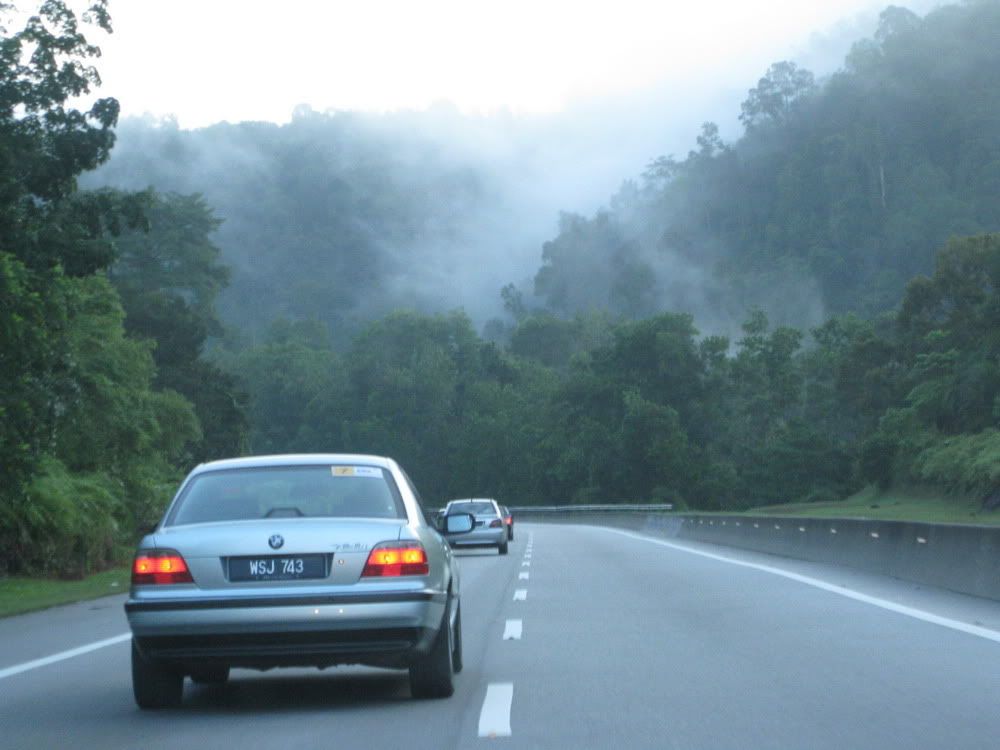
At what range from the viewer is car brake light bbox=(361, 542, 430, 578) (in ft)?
28.9

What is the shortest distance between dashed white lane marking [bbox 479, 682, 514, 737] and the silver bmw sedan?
1.39ft

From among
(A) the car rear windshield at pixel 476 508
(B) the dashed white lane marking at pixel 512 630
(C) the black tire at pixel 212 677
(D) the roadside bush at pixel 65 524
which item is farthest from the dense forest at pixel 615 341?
(C) the black tire at pixel 212 677

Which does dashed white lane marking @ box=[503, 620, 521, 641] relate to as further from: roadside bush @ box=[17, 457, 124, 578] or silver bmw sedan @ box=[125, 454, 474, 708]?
roadside bush @ box=[17, 457, 124, 578]

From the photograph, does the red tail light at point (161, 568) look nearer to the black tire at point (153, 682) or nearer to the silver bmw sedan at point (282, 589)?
the silver bmw sedan at point (282, 589)

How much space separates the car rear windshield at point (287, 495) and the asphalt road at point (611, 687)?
117 cm

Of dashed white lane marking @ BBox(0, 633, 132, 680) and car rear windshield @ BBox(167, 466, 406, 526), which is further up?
car rear windshield @ BBox(167, 466, 406, 526)

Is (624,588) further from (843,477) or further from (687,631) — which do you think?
(843,477)

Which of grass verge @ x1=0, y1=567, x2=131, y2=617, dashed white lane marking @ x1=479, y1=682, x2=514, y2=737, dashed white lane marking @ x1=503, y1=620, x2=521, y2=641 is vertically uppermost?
dashed white lane marking @ x1=479, y1=682, x2=514, y2=737

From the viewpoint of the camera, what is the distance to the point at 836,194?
554 ft

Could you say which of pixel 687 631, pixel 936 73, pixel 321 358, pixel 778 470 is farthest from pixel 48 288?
pixel 936 73

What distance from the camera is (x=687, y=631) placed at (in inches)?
536

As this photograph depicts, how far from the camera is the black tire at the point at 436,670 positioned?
9.22 meters

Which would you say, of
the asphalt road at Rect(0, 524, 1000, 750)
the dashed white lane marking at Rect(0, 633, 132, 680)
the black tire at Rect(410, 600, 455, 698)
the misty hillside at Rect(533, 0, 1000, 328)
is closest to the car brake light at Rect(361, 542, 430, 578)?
A: the black tire at Rect(410, 600, 455, 698)

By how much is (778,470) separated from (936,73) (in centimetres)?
9279
